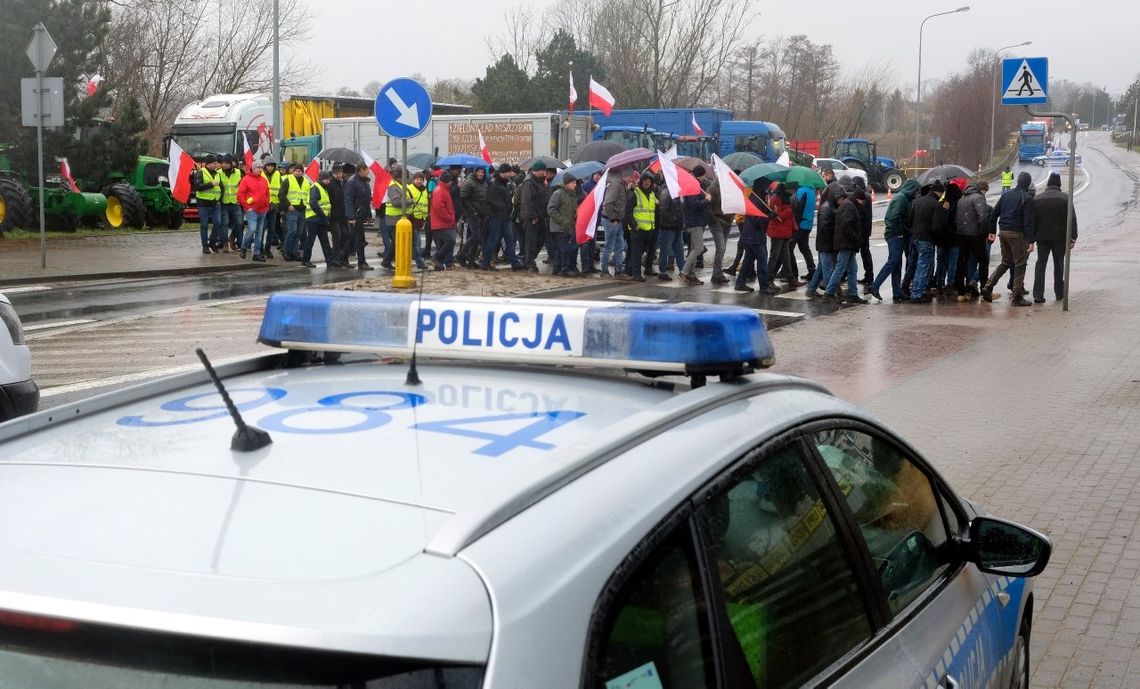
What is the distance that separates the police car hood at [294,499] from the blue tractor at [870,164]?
5543 cm

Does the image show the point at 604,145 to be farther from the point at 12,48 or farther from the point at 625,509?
the point at 625,509

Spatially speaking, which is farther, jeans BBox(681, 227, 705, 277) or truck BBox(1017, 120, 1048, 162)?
truck BBox(1017, 120, 1048, 162)

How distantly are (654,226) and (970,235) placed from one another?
4.97 metres

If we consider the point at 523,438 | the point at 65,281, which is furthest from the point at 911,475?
the point at 65,281

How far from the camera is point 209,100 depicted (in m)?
35.4

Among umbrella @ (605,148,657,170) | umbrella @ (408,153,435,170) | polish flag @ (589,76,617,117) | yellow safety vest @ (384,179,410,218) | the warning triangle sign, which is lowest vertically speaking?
yellow safety vest @ (384,179,410,218)

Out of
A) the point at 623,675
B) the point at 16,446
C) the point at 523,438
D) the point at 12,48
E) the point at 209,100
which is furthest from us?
the point at 209,100

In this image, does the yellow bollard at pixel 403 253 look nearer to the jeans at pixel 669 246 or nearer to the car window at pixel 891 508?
the jeans at pixel 669 246

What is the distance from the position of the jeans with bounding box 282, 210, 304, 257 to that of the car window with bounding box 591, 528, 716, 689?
839 inches

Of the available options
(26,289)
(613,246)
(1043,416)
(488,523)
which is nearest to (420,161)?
(613,246)

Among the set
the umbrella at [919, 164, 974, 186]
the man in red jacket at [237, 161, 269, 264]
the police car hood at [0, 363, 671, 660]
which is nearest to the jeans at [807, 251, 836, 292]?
the umbrella at [919, 164, 974, 186]

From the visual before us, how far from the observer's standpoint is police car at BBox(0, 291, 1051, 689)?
5.22ft

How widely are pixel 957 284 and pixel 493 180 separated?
8093 millimetres

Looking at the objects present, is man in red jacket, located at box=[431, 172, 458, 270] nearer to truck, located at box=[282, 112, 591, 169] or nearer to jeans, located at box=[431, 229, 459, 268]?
jeans, located at box=[431, 229, 459, 268]
